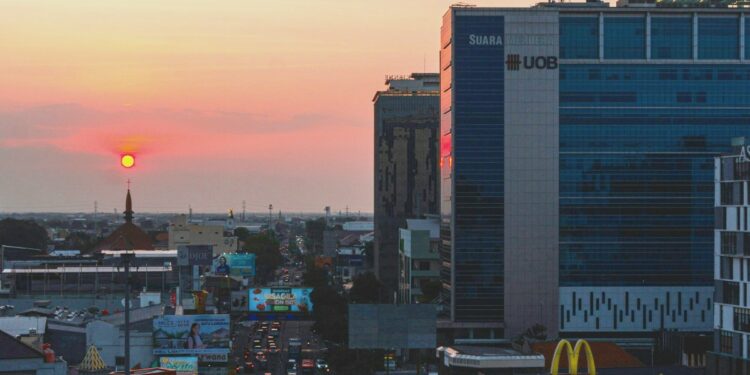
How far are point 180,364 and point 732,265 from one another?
4367cm

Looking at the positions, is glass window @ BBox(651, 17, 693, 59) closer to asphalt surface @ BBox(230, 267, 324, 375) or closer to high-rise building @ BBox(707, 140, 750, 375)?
high-rise building @ BBox(707, 140, 750, 375)

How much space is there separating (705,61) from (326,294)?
6362 cm

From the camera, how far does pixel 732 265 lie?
107438 mm

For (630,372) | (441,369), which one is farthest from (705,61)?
(441,369)

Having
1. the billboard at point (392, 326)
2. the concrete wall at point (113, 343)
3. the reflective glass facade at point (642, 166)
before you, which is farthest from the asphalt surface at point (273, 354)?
the billboard at point (392, 326)

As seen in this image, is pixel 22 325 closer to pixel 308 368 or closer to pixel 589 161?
pixel 308 368

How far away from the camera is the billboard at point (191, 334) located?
120062 mm

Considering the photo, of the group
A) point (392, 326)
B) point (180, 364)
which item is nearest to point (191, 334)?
point (180, 364)

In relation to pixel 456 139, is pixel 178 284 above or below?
below

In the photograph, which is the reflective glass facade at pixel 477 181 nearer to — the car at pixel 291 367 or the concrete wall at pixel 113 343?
the car at pixel 291 367

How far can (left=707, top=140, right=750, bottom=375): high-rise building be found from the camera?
105250 millimetres

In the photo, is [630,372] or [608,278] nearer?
[630,372]

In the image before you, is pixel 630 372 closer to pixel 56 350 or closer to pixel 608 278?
pixel 608 278

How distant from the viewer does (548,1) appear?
162m
